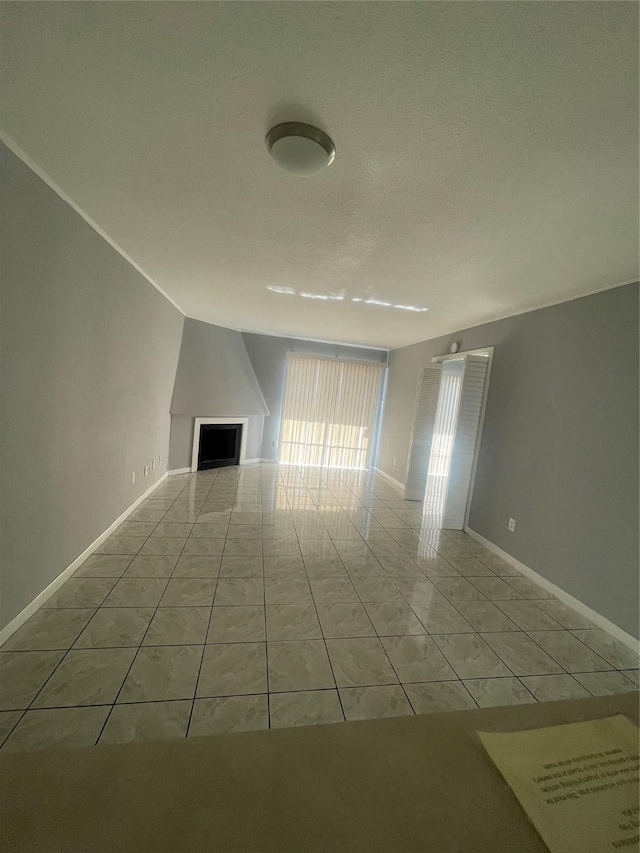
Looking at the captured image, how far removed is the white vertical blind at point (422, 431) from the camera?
5121 mm

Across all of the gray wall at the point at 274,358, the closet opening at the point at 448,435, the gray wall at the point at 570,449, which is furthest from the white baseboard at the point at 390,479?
the gray wall at the point at 274,358

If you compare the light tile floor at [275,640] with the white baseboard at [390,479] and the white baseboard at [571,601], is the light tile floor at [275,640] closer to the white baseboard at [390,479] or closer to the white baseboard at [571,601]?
the white baseboard at [571,601]

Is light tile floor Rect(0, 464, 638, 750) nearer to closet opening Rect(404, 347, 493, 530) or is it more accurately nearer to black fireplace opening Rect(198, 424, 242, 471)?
closet opening Rect(404, 347, 493, 530)

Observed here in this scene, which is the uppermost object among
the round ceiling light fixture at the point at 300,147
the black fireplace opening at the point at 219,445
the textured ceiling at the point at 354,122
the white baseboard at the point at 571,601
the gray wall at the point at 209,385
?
the textured ceiling at the point at 354,122

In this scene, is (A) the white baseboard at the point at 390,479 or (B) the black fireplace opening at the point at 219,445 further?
(A) the white baseboard at the point at 390,479

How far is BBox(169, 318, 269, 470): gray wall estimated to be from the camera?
5109mm

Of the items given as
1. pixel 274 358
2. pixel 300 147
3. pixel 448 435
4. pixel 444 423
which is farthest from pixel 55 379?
pixel 448 435

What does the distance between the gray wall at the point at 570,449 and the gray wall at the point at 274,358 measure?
11.2 ft

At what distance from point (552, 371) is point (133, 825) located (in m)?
3.66

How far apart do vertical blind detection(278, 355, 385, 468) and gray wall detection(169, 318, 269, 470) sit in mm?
751

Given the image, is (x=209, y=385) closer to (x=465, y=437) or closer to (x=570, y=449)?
(x=465, y=437)

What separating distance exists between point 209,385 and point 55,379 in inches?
136

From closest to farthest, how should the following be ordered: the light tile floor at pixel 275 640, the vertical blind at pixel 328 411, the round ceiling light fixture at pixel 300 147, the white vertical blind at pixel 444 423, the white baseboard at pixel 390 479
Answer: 1. the round ceiling light fixture at pixel 300 147
2. the light tile floor at pixel 275 640
3. the white baseboard at pixel 390 479
4. the vertical blind at pixel 328 411
5. the white vertical blind at pixel 444 423

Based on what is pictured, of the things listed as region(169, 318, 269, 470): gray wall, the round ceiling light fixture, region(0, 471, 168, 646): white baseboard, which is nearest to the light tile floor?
region(0, 471, 168, 646): white baseboard
